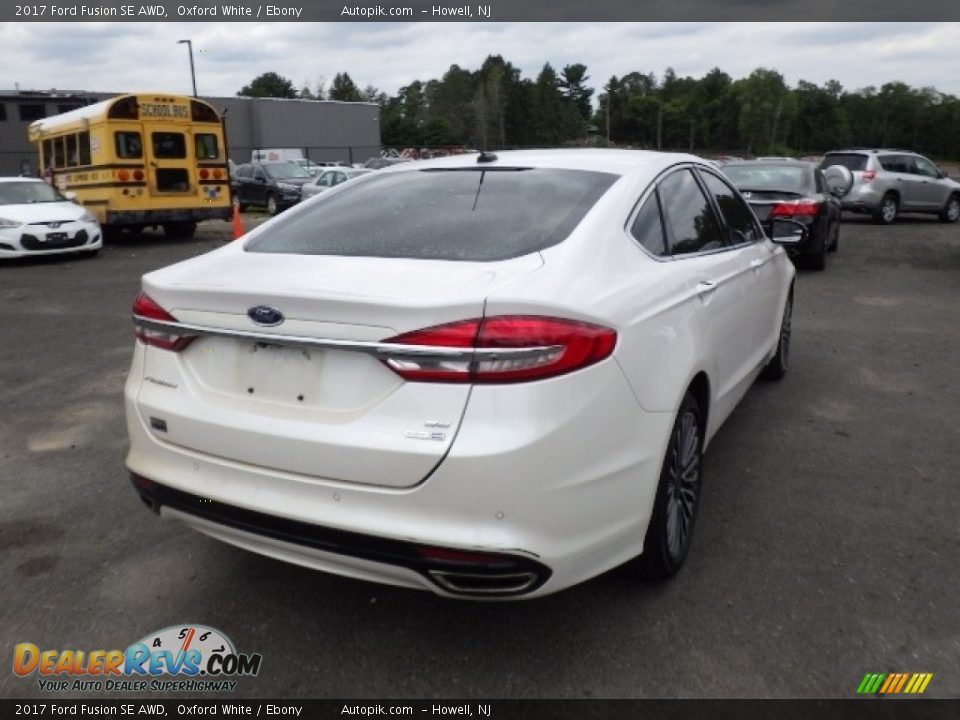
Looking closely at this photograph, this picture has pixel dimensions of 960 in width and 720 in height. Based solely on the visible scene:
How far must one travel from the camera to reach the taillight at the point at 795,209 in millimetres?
11047

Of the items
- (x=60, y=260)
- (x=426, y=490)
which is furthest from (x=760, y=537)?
(x=60, y=260)

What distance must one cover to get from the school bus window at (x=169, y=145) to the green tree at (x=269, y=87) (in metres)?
110

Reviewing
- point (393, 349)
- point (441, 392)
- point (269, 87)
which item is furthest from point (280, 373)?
point (269, 87)

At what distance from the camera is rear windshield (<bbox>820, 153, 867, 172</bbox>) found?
18.0m

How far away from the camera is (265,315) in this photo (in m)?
2.57

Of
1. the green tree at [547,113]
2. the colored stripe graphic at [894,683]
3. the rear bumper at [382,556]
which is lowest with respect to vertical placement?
the colored stripe graphic at [894,683]

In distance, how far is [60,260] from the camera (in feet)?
46.6

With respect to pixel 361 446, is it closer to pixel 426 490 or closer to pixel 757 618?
pixel 426 490

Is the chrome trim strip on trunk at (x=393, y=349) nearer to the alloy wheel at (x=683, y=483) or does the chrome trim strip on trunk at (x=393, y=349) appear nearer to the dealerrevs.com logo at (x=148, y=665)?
the alloy wheel at (x=683, y=483)

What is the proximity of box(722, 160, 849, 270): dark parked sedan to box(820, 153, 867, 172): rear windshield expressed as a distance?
6263 mm

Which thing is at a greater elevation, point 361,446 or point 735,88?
point 735,88

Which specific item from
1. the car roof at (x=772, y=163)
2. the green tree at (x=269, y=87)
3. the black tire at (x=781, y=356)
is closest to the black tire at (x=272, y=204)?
the car roof at (x=772, y=163)

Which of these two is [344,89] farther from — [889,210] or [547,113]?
[889,210]
